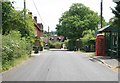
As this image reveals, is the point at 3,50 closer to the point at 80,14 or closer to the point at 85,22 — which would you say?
the point at 85,22

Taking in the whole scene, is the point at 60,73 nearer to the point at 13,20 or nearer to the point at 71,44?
the point at 13,20

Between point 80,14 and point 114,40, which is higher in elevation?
point 80,14

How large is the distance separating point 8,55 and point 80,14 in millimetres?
74529

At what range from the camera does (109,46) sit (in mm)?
42000

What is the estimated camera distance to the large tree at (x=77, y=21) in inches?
3541

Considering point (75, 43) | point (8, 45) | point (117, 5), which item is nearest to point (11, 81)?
point (8, 45)

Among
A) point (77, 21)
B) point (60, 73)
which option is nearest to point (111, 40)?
point (60, 73)

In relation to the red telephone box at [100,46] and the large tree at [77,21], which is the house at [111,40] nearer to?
the red telephone box at [100,46]

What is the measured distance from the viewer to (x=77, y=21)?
9231cm

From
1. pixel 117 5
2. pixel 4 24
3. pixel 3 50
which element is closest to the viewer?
pixel 3 50

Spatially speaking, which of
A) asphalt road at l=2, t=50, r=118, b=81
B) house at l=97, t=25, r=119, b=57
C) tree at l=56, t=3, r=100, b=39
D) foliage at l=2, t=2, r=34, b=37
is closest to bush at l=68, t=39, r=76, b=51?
tree at l=56, t=3, r=100, b=39

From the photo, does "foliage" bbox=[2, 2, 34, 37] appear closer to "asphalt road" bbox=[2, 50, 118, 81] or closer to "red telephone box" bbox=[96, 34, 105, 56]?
"red telephone box" bbox=[96, 34, 105, 56]

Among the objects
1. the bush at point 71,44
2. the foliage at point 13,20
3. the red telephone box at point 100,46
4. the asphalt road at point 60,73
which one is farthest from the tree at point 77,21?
the asphalt road at point 60,73

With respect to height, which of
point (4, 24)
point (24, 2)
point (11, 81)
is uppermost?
point (24, 2)
